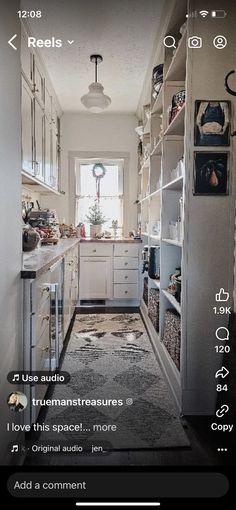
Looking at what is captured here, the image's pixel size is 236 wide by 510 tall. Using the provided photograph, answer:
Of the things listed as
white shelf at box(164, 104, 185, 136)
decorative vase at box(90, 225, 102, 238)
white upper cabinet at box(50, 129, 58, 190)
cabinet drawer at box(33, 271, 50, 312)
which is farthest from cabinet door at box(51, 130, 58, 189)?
cabinet drawer at box(33, 271, 50, 312)

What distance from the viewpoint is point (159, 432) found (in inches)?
39.5

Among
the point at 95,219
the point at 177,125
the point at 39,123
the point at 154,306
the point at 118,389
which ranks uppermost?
the point at 39,123

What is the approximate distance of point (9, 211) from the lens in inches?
29.4

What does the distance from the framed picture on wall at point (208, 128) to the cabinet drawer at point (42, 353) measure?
76cm

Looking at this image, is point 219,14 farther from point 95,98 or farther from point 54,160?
point 54,160

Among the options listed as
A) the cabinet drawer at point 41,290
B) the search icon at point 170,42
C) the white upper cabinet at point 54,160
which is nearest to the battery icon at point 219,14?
the search icon at point 170,42

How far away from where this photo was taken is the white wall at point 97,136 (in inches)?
99.6

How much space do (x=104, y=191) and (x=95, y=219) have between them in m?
Result: 0.26

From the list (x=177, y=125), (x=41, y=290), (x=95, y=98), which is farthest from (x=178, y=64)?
(x=41, y=290)

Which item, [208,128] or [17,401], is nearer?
[17,401]

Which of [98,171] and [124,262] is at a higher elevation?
[98,171]

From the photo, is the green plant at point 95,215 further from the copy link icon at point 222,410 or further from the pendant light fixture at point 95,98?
the copy link icon at point 222,410

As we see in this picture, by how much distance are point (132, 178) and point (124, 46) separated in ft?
5.23

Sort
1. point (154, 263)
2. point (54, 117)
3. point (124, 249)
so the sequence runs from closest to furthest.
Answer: point (154, 263) → point (54, 117) → point (124, 249)
